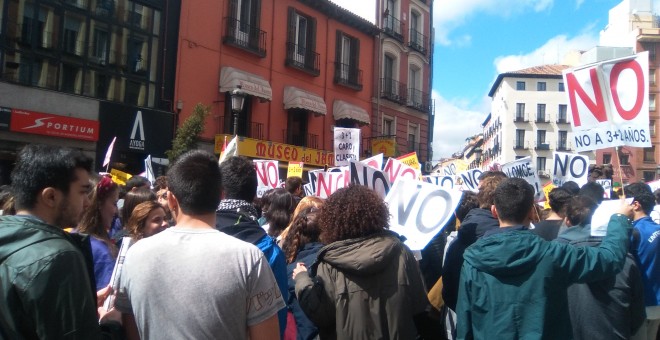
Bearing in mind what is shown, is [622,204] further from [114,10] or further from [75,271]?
[114,10]

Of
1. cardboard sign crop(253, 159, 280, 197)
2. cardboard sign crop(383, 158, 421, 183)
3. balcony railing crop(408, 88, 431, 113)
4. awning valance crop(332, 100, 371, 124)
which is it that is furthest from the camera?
balcony railing crop(408, 88, 431, 113)

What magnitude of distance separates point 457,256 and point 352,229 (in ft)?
3.08

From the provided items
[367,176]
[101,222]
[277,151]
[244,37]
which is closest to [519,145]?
[277,151]

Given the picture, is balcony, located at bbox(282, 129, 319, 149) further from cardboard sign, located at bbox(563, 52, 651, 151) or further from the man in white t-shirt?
the man in white t-shirt

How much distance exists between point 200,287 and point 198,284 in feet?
0.05

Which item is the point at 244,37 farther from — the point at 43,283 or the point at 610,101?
the point at 43,283

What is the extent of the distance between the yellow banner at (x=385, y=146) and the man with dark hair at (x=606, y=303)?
73.2 ft

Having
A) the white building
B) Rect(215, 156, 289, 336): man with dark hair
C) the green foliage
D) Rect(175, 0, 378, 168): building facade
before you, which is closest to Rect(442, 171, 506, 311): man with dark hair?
Rect(215, 156, 289, 336): man with dark hair

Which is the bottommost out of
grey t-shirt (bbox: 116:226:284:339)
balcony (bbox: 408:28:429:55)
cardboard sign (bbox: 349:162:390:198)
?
grey t-shirt (bbox: 116:226:284:339)

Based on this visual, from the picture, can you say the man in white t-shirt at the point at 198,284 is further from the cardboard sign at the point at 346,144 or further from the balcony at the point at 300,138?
the balcony at the point at 300,138

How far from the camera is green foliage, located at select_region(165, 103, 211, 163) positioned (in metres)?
17.5

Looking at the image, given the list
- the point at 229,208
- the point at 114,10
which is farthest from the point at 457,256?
the point at 114,10

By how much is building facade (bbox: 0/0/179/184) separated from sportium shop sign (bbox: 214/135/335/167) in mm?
2438

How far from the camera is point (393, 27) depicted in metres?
29.0
